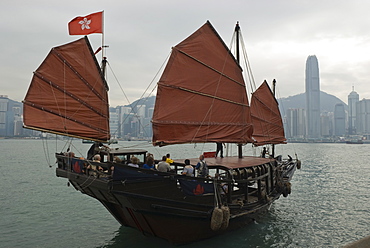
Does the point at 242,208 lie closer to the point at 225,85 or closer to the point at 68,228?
the point at 225,85

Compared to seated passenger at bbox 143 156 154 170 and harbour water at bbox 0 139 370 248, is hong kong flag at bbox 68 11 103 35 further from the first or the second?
seated passenger at bbox 143 156 154 170

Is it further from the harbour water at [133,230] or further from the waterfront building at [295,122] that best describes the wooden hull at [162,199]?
the waterfront building at [295,122]

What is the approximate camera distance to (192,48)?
11664 millimetres

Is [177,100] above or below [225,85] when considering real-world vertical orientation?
below

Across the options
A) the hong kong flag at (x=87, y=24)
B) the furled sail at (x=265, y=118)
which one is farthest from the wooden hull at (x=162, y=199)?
the furled sail at (x=265, y=118)

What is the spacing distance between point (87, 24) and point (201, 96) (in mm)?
5484

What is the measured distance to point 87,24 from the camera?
11516mm

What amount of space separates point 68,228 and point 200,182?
22.3ft

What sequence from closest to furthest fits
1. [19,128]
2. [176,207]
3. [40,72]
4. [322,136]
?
[176,207] < [40,72] < [19,128] < [322,136]

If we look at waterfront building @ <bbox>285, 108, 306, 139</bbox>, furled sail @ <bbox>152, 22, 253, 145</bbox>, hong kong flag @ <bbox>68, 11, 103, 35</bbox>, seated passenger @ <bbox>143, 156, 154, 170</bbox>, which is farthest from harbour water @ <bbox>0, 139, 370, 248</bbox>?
waterfront building @ <bbox>285, 108, 306, 139</bbox>

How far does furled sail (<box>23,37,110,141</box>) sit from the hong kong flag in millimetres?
585

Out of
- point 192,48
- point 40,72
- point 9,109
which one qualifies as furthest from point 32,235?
point 9,109

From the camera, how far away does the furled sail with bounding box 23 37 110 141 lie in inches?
394

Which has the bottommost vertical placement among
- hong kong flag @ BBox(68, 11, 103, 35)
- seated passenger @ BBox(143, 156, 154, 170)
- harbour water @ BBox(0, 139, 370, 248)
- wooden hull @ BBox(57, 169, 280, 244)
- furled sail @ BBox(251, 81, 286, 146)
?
harbour water @ BBox(0, 139, 370, 248)
